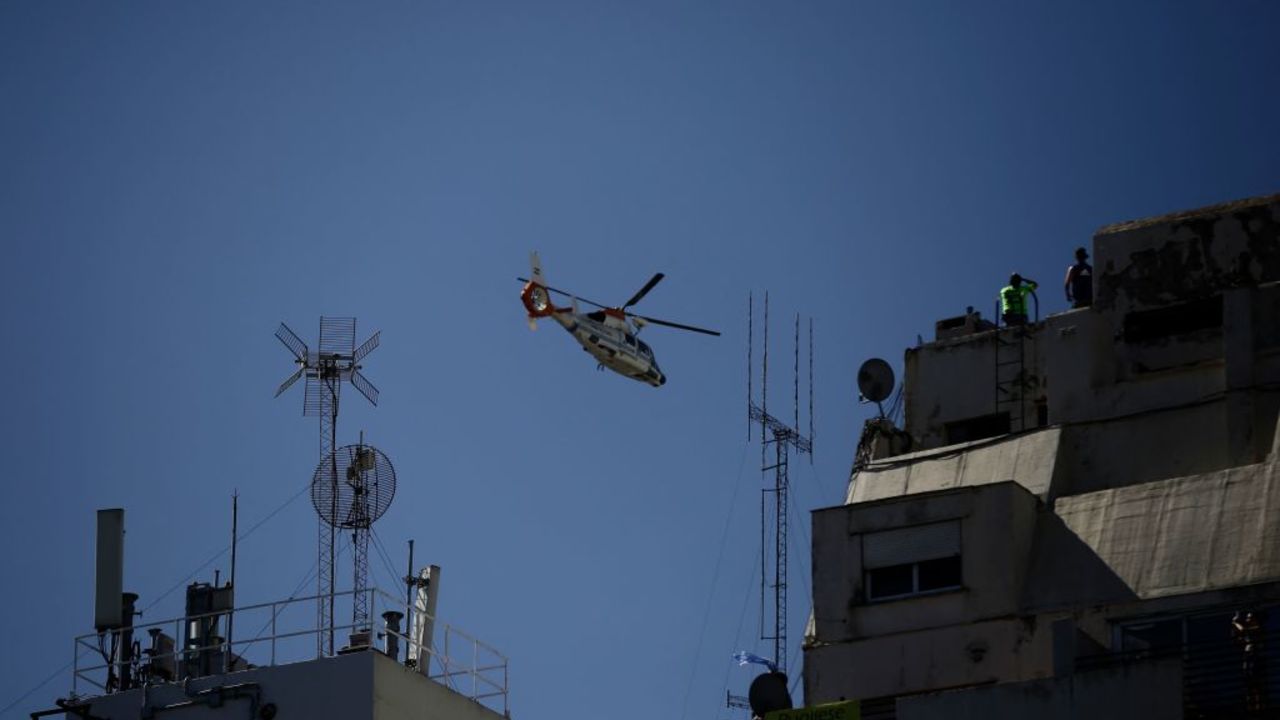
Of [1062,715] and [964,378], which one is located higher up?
[964,378]

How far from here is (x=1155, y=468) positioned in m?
50.7

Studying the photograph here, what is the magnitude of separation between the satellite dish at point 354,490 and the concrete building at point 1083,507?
26.9 feet

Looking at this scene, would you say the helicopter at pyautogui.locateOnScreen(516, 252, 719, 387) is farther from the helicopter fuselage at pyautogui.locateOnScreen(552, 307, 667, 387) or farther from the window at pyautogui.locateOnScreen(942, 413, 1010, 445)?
the window at pyautogui.locateOnScreen(942, 413, 1010, 445)

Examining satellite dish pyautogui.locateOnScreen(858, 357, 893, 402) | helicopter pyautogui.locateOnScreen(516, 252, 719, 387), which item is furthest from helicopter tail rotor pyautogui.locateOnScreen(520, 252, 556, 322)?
satellite dish pyautogui.locateOnScreen(858, 357, 893, 402)

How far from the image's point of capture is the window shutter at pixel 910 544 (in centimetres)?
4978

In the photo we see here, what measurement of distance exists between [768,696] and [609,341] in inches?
1270

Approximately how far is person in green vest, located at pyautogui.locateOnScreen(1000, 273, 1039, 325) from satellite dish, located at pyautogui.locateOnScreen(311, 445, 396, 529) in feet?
41.5

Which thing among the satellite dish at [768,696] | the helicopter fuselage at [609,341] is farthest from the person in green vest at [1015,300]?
the helicopter fuselage at [609,341]

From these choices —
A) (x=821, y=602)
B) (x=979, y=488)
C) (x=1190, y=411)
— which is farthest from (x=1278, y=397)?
(x=821, y=602)

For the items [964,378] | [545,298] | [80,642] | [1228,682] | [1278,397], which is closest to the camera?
[1228,682]

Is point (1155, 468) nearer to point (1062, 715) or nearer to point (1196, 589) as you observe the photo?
point (1196, 589)

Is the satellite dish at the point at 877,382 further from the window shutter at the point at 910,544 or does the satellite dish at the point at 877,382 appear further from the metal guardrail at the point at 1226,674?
the metal guardrail at the point at 1226,674

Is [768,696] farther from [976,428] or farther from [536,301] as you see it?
[536,301]

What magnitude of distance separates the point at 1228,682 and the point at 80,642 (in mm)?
18485
